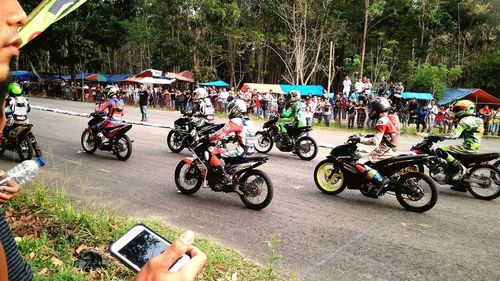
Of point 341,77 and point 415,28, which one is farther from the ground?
point 415,28

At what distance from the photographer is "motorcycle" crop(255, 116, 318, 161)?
974cm

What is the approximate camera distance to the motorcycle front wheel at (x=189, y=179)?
6219 millimetres

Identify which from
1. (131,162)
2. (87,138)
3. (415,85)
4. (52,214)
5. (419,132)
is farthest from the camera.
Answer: (415,85)

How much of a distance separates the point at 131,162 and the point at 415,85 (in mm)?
23743

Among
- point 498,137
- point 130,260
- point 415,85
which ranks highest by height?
point 415,85

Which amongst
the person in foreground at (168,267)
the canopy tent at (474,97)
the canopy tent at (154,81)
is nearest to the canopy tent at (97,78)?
the canopy tent at (154,81)

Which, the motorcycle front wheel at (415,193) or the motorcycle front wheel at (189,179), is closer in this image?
the motorcycle front wheel at (415,193)

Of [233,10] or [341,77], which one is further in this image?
[341,77]

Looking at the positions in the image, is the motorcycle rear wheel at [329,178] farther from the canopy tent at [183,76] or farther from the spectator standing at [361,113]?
the canopy tent at [183,76]

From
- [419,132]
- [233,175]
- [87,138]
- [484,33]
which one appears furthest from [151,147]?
[484,33]

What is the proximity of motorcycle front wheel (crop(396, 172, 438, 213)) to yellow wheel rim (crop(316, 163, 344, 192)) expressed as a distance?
105 cm

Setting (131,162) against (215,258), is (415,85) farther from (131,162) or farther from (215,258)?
(215,258)

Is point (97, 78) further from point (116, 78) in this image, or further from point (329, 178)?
point (329, 178)

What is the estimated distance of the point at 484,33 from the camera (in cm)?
3278
